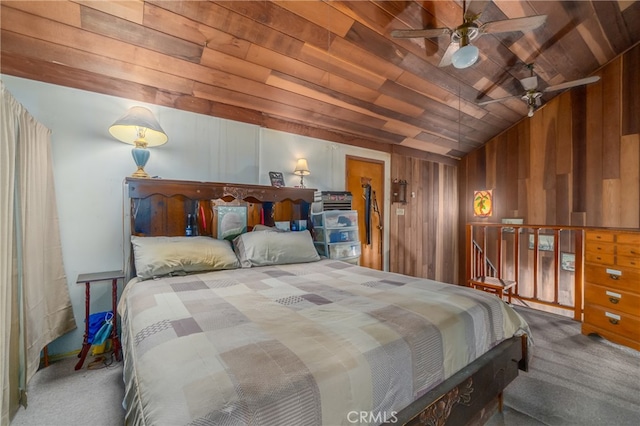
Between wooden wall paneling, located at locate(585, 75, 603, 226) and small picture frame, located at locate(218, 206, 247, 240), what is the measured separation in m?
4.56

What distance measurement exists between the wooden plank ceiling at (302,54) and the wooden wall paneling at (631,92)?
15cm

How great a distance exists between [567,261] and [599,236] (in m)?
1.54

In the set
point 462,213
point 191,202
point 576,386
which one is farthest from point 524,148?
point 191,202

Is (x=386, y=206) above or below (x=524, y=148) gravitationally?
below

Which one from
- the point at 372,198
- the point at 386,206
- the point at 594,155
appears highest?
the point at 594,155

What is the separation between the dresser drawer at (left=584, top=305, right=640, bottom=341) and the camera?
233 centimetres

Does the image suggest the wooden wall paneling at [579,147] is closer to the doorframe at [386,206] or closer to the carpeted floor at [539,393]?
the carpeted floor at [539,393]

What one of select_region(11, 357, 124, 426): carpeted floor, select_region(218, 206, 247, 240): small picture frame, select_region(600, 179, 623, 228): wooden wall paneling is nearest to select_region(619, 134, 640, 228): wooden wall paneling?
select_region(600, 179, 623, 228): wooden wall paneling

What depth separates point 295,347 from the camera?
0.88 metres

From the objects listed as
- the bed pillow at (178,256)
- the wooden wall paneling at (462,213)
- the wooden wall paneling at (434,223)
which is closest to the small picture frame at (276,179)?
the bed pillow at (178,256)

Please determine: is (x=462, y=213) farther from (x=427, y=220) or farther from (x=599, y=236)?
(x=599, y=236)

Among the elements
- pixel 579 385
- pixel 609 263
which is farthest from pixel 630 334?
pixel 579 385

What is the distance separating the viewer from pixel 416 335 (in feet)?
3.46

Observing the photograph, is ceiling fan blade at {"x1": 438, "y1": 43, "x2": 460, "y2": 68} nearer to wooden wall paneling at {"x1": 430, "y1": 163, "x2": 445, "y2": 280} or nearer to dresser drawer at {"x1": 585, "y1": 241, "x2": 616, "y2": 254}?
dresser drawer at {"x1": 585, "y1": 241, "x2": 616, "y2": 254}
